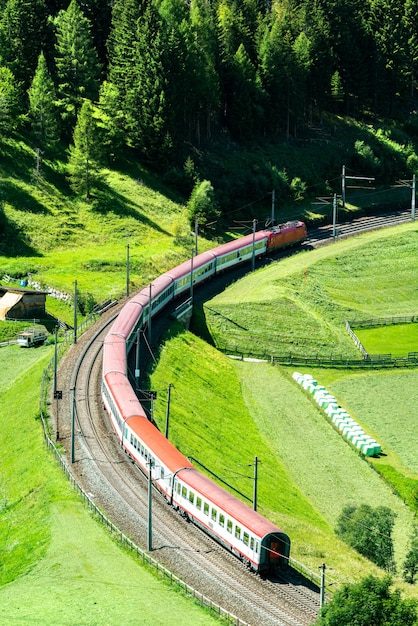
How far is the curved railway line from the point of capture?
153ft

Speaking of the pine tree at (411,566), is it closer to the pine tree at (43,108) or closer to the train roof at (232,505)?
the train roof at (232,505)

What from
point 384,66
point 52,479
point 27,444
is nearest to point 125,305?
point 27,444

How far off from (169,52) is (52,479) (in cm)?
8714

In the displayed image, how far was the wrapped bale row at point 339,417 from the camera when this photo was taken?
7806 centimetres

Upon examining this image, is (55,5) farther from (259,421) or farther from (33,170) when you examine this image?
(259,421)

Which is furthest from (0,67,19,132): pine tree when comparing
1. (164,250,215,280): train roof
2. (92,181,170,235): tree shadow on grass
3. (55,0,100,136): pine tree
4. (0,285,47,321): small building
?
(0,285,47,321): small building

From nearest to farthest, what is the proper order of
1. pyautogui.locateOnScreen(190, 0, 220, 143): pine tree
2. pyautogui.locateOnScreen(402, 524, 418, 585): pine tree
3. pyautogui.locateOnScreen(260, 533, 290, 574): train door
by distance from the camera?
pyautogui.locateOnScreen(260, 533, 290, 574): train door → pyautogui.locateOnScreen(402, 524, 418, 585): pine tree → pyautogui.locateOnScreen(190, 0, 220, 143): pine tree

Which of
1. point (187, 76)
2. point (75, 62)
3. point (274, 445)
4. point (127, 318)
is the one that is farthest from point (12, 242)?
point (274, 445)

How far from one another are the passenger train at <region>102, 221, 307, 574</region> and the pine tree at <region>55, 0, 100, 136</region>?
150 feet

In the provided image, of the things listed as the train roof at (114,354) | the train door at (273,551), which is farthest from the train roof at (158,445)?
the train roof at (114,354)

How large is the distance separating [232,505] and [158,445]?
29.9ft

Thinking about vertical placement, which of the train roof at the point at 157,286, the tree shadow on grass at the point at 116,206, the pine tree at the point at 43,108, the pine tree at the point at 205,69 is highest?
the pine tree at the point at 205,69

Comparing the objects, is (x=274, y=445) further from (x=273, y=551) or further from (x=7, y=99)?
(x=7, y=99)

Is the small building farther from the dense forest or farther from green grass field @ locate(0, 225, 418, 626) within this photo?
the dense forest
